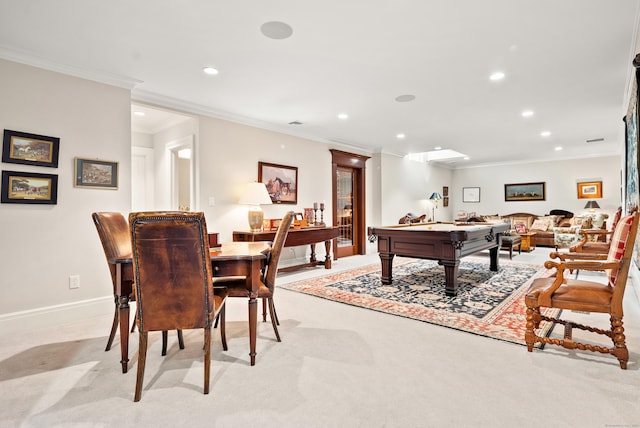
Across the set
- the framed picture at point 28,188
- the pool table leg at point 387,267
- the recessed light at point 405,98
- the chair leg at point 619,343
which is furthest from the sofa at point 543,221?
the framed picture at point 28,188

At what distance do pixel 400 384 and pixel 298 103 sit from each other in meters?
3.46

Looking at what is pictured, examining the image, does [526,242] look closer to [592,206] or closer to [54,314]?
[592,206]

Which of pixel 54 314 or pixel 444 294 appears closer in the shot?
pixel 54 314

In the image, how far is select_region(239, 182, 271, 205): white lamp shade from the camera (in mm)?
4562

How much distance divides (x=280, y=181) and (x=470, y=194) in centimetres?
720

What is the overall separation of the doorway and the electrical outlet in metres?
4.30

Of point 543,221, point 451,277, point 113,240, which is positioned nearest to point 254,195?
point 113,240

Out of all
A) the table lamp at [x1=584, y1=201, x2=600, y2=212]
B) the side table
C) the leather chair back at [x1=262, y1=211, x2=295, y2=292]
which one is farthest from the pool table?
the table lamp at [x1=584, y1=201, x2=600, y2=212]

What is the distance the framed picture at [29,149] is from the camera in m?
2.80

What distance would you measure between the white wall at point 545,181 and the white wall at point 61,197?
376 inches

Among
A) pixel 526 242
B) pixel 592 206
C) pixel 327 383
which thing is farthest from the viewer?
pixel 592 206

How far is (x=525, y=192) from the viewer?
9281 mm

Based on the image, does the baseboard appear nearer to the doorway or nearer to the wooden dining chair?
the wooden dining chair

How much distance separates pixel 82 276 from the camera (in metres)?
3.21
